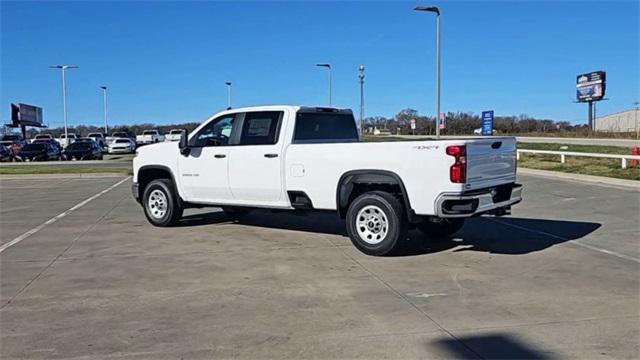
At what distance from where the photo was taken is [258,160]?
30.3 ft

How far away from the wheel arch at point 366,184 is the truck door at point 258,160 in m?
1.11

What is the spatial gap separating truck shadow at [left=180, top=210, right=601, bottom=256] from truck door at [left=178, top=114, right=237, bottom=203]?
0.93 metres

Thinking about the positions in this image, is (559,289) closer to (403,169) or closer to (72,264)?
(403,169)

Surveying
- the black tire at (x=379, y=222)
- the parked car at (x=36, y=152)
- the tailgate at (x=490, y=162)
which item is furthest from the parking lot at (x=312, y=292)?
the parked car at (x=36, y=152)

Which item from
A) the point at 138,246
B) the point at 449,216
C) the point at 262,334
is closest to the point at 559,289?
the point at 449,216

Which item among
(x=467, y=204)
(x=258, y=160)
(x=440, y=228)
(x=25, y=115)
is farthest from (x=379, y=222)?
(x=25, y=115)

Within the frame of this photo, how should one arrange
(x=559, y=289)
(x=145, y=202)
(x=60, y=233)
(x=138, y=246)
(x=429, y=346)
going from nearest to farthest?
(x=429, y=346)
(x=559, y=289)
(x=138, y=246)
(x=60, y=233)
(x=145, y=202)

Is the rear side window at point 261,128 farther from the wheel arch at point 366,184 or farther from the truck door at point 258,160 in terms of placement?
the wheel arch at point 366,184

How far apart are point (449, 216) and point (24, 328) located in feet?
15.5

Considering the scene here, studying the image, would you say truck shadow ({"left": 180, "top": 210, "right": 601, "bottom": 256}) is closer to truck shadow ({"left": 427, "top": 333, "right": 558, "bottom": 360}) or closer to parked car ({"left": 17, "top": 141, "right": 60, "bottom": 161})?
truck shadow ({"left": 427, "top": 333, "right": 558, "bottom": 360})

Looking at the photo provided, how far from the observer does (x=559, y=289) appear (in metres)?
6.36

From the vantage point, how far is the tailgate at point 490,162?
7492mm

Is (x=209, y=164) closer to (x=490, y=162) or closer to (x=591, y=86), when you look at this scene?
(x=490, y=162)

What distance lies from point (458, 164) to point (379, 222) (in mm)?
1356
